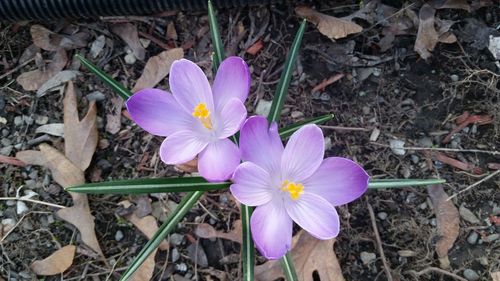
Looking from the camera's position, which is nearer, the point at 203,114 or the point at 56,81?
the point at 203,114

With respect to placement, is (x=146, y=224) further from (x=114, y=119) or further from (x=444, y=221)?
(x=444, y=221)

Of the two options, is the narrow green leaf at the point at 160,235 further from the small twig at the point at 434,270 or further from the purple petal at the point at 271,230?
the small twig at the point at 434,270

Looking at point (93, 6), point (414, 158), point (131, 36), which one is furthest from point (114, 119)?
point (414, 158)

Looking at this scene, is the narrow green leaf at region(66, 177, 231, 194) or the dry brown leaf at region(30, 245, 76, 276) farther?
the dry brown leaf at region(30, 245, 76, 276)

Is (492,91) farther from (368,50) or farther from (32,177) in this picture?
(32,177)

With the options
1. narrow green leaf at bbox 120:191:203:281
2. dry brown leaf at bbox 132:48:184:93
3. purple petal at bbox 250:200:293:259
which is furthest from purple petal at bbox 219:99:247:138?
dry brown leaf at bbox 132:48:184:93

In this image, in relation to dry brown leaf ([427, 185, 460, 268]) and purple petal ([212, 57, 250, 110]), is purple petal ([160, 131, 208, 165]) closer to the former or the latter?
purple petal ([212, 57, 250, 110])
